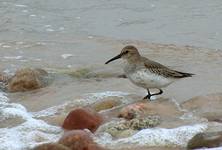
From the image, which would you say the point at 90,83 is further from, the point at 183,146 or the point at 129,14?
the point at 129,14

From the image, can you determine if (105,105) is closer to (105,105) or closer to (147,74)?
(105,105)

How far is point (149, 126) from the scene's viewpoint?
668cm

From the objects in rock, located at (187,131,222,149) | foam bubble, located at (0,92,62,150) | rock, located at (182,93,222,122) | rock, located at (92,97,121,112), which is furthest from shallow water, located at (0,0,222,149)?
rock, located at (187,131,222,149)

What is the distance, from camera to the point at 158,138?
641 centimetres

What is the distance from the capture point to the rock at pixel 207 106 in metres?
6.99

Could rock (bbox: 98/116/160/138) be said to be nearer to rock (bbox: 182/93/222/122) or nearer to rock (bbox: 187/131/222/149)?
rock (bbox: 182/93/222/122)

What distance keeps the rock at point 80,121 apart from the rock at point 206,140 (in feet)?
3.91

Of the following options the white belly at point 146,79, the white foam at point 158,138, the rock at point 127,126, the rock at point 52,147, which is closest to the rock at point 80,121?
the rock at point 127,126

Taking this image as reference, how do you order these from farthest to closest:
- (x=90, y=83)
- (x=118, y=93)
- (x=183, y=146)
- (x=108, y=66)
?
1. (x=108, y=66)
2. (x=90, y=83)
3. (x=118, y=93)
4. (x=183, y=146)

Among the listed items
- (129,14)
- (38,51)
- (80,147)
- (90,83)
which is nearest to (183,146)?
(80,147)

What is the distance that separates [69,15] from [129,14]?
1253 mm

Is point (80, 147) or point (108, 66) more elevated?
point (80, 147)

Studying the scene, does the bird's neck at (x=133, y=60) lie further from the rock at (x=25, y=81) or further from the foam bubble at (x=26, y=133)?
the rock at (x=25, y=81)

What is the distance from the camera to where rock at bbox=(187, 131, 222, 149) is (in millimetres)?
5832
